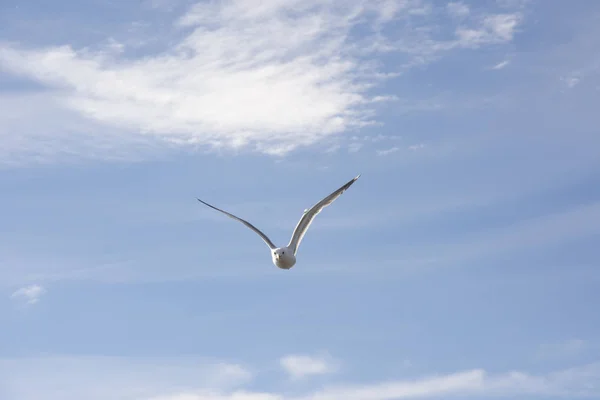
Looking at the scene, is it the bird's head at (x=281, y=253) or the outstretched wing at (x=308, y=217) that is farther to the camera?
the outstretched wing at (x=308, y=217)

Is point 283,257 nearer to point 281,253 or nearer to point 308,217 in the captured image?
point 281,253

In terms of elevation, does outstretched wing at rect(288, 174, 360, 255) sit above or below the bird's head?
above

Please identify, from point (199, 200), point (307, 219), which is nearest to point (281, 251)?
point (307, 219)

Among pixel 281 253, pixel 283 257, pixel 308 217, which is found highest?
pixel 308 217

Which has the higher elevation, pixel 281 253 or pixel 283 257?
pixel 281 253

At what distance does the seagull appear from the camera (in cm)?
6544

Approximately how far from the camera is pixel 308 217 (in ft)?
223

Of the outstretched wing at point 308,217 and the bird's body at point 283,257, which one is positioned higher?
the outstretched wing at point 308,217

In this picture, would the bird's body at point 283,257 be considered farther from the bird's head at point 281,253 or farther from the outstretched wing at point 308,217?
the outstretched wing at point 308,217

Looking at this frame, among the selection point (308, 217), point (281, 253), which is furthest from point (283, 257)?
point (308, 217)

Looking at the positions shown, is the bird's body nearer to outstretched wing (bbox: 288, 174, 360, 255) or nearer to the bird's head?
the bird's head

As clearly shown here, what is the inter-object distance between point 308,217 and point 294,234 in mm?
1505

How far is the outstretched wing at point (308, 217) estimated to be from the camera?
2635 inches

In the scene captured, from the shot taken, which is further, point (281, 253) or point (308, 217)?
point (308, 217)
